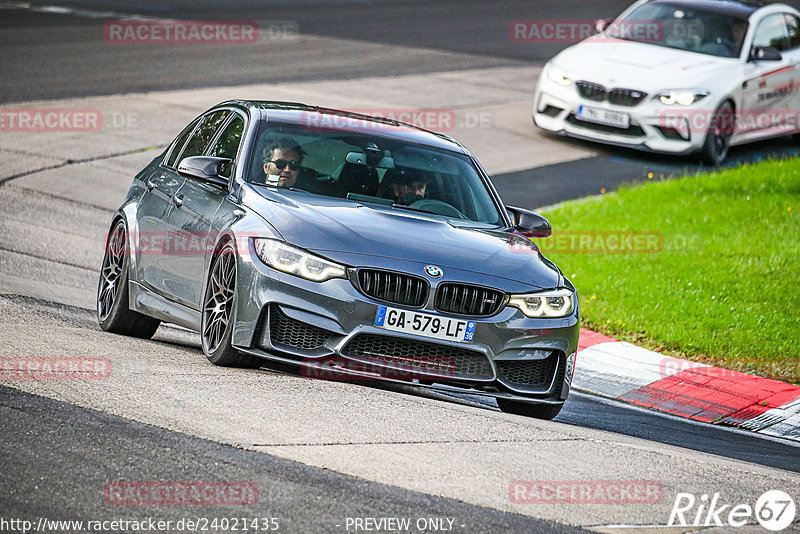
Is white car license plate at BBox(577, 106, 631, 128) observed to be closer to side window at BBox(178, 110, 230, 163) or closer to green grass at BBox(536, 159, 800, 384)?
green grass at BBox(536, 159, 800, 384)

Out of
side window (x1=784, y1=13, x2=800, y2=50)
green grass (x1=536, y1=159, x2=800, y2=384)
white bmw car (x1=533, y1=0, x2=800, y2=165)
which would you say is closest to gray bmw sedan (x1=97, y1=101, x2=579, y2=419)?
green grass (x1=536, y1=159, x2=800, y2=384)

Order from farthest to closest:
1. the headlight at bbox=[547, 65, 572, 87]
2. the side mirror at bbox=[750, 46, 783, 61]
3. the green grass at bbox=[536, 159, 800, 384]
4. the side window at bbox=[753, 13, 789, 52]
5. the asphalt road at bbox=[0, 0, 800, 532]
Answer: the side window at bbox=[753, 13, 789, 52] → the side mirror at bbox=[750, 46, 783, 61] → the headlight at bbox=[547, 65, 572, 87] → the green grass at bbox=[536, 159, 800, 384] → the asphalt road at bbox=[0, 0, 800, 532]

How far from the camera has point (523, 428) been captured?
273 inches

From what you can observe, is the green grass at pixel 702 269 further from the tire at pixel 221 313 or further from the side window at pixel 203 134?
the tire at pixel 221 313

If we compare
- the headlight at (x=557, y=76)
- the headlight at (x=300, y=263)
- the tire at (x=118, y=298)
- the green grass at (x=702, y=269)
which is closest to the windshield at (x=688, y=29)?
the headlight at (x=557, y=76)

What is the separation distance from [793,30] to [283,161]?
1375 centimetres

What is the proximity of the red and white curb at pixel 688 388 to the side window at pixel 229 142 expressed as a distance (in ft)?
10.3

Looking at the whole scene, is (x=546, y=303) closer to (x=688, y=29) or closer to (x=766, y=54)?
(x=766, y=54)

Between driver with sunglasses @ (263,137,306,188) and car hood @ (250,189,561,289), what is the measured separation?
222 mm

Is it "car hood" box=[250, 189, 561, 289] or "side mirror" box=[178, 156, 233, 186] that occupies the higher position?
"side mirror" box=[178, 156, 233, 186]

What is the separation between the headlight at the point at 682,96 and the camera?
57.4ft

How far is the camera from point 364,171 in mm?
8375

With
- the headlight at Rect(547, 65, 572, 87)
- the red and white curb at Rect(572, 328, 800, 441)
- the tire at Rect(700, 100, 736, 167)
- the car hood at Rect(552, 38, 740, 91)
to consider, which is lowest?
the tire at Rect(700, 100, 736, 167)

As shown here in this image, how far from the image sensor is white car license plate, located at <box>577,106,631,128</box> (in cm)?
1758
